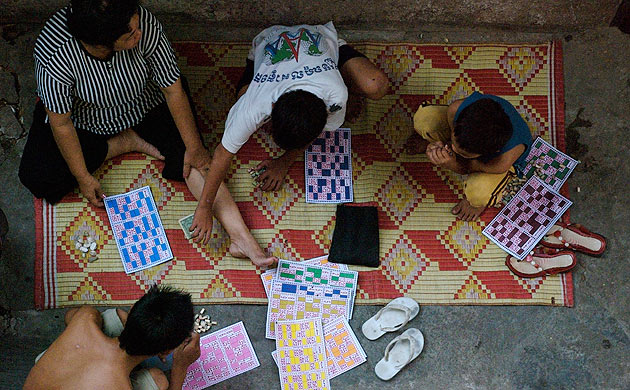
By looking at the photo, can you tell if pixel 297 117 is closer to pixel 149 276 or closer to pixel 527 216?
pixel 149 276

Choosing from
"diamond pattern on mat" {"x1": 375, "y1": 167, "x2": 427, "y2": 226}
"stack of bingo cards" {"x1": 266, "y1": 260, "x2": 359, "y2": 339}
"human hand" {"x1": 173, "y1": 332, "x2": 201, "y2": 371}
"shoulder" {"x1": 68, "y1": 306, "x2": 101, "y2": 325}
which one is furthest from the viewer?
"diamond pattern on mat" {"x1": 375, "y1": 167, "x2": 427, "y2": 226}

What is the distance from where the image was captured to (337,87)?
250cm

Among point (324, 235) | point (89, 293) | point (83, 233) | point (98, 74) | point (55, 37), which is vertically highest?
point (55, 37)

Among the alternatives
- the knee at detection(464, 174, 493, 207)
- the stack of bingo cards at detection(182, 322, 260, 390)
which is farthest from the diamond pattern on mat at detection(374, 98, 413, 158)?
the stack of bingo cards at detection(182, 322, 260, 390)

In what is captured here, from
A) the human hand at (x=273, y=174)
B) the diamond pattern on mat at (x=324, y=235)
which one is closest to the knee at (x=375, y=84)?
the human hand at (x=273, y=174)

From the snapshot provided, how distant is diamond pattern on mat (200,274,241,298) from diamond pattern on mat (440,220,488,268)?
3.70 ft

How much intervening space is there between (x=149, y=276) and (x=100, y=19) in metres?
1.41

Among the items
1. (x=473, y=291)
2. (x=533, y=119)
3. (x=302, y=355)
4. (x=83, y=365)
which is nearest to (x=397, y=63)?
(x=533, y=119)

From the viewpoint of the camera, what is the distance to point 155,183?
3.05 m

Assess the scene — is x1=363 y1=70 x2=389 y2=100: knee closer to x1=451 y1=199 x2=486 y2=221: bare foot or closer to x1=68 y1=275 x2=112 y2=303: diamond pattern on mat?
x1=451 y1=199 x2=486 y2=221: bare foot

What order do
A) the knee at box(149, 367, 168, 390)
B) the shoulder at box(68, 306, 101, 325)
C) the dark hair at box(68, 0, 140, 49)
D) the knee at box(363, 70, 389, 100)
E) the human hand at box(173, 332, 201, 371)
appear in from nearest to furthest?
1. the dark hair at box(68, 0, 140, 49)
2. the shoulder at box(68, 306, 101, 325)
3. the knee at box(149, 367, 168, 390)
4. the human hand at box(173, 332, 201, 371)
5. the knee at box(363, 70, 389, 100)

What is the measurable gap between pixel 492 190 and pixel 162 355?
166cm

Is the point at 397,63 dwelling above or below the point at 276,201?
above

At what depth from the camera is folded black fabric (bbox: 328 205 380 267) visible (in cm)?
300
